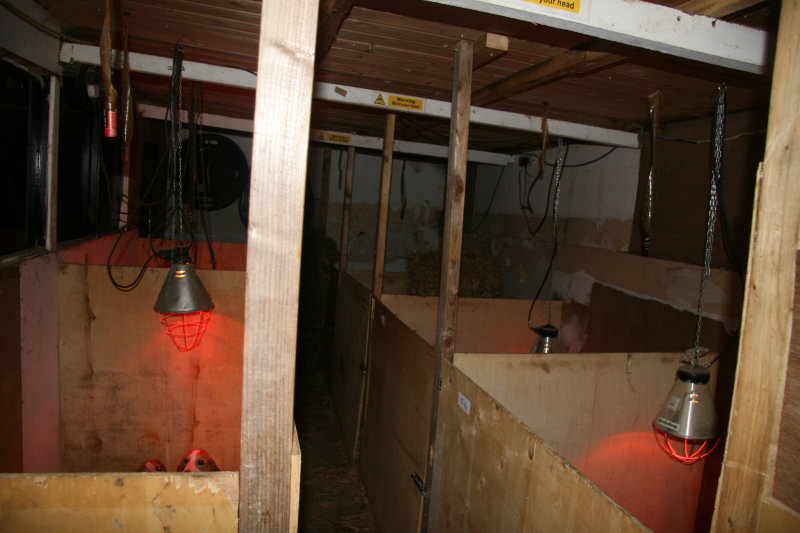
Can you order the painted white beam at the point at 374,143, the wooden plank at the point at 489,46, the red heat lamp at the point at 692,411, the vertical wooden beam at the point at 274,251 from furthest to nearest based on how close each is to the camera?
the painted white beam at the point at 374,143 < the wooden plank at the point at 489,46 < the red heat lamp at the point at 692,411 < the vertical wooden beam at the point at 274,251

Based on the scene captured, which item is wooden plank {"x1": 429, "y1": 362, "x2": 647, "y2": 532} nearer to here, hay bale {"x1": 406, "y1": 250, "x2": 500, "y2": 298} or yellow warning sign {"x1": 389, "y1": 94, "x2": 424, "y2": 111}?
yellow warning sign {"x1": 389, "y1": 94, "x2": 424, "y2": 111}

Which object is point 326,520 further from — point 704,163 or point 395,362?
point 704,163

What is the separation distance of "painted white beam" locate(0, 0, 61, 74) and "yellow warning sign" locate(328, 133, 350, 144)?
223 cm

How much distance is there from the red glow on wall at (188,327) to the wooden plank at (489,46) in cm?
222

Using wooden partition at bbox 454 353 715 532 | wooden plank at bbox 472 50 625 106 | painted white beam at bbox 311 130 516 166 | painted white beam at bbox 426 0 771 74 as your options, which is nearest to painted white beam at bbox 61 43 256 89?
wooden plank at bbox 472 50 625 106

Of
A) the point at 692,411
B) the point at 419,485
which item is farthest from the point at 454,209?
the point at 419,485

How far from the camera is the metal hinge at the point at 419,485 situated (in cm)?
216

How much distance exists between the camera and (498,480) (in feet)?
5.06

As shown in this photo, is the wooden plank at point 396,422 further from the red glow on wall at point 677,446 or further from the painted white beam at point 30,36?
the painted white beam at point 30,36

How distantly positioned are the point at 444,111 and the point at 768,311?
2389 millimetres

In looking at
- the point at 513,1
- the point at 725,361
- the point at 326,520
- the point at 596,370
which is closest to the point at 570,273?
the point at 725,361

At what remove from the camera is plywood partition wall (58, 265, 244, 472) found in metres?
2.87

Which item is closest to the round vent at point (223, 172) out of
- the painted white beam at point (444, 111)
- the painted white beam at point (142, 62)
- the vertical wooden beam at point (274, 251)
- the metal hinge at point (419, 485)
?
the painted white beam at point (142, 62)

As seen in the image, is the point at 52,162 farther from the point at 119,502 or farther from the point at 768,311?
the point at 768,311
